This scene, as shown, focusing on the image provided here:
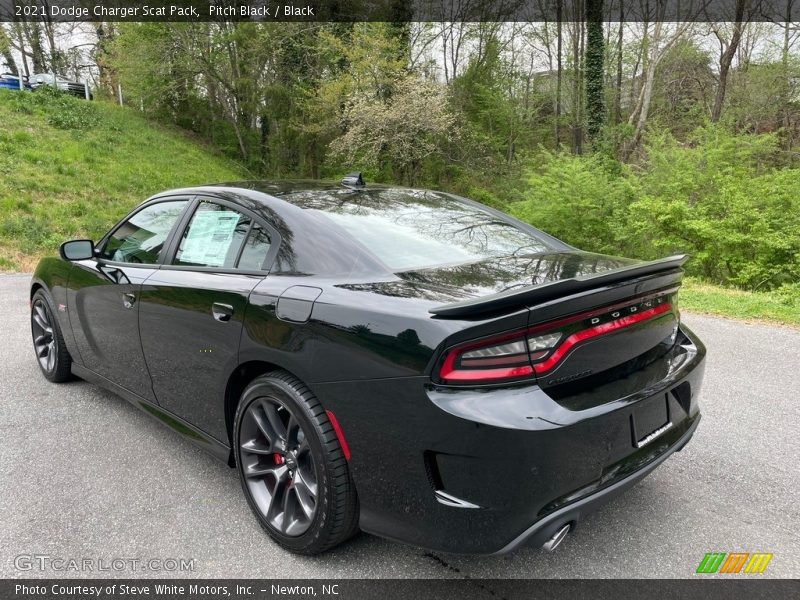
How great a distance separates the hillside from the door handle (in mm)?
9837

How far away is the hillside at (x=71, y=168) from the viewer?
1235 cm

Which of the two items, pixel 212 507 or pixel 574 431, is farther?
pixel 212 507

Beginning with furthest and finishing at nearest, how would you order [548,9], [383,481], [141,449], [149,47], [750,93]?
[149,47]
[548,9]
[750,93]
[141,449]
[383,481]

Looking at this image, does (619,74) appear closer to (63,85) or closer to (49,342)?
(49,342)

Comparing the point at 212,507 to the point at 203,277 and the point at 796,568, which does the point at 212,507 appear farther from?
the point at 796,568

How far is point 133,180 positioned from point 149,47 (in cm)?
1200

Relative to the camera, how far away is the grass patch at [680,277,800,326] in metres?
6.21

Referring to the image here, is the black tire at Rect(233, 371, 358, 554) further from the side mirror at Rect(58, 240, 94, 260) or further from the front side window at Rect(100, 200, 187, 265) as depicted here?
the side mirror at Rect(58, 240, 94, 260)

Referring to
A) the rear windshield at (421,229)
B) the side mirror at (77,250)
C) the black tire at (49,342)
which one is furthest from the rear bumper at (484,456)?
the black tire at (49,342)

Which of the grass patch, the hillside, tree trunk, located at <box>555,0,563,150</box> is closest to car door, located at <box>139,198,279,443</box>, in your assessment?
the grass patch

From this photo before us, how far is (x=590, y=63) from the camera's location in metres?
19.6

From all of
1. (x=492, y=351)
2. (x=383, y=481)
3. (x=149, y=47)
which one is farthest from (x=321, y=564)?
(x=149, y=47)

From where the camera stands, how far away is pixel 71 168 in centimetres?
1644

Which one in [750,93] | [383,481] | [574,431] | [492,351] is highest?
[750,93]
